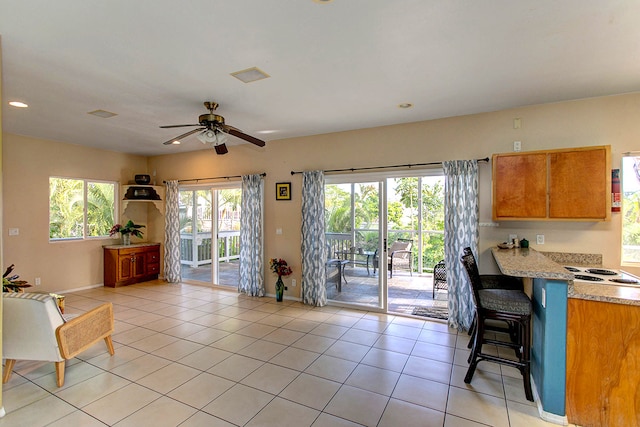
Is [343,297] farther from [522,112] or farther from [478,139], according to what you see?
[522,112]

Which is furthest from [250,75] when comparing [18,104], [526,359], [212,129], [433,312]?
[433,312]

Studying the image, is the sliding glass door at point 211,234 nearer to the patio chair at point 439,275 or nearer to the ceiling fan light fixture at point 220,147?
the ceiling fan light fixture at point 220,147

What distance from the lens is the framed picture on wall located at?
5230 millimetres

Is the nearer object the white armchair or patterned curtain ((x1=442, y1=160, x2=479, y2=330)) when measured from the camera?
the white armchair

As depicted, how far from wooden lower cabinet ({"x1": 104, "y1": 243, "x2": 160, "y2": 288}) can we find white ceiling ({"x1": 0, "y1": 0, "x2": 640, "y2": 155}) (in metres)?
2.95

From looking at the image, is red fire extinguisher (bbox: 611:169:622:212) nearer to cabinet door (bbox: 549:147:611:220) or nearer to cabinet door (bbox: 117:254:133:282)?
cabinet door (bbox: 549:147:611:220)

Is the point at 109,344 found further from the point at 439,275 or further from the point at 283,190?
the point at 439,275

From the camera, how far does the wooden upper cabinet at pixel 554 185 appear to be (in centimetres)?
309

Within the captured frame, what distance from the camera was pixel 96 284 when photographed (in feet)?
19.9

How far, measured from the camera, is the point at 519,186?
3410 millimetres

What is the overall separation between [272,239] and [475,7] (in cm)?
433

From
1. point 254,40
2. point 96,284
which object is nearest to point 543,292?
point 254,40

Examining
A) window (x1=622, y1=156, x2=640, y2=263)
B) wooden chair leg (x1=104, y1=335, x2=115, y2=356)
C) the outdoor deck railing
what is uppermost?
window (x1=622, y1=156, x2=640, y2=263)

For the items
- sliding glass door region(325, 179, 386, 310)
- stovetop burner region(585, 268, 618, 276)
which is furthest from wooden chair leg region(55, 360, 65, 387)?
stovetop burner region(585, 268, 618, 276)
